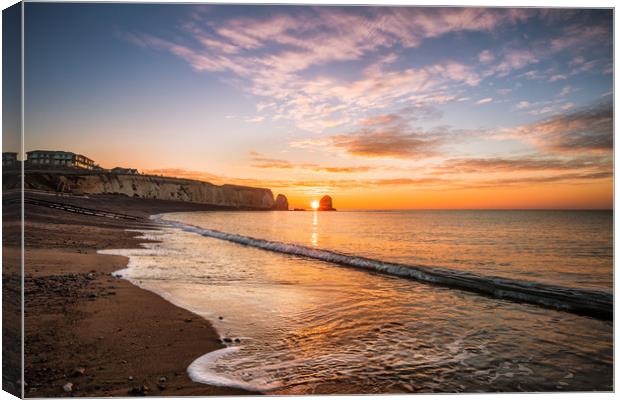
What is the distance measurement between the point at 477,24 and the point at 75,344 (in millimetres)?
Result: 5670

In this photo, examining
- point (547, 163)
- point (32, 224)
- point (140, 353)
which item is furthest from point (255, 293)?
point (32, 224)

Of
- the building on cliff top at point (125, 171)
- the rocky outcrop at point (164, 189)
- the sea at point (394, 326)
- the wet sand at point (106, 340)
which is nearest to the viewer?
the wet sand at point (106, 340)

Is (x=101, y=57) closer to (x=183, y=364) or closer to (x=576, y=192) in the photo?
(x=183, y=364)

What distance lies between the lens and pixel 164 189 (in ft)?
240

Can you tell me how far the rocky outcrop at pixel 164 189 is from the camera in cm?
4658

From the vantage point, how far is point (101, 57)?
18.9 feet

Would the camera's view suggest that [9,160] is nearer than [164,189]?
Yes

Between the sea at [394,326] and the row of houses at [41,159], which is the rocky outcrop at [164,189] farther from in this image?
the sea at [394,326]

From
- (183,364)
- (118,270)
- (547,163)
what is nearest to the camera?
(183,364)

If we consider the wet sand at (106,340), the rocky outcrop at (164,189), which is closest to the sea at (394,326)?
the wet sand at (106,340)

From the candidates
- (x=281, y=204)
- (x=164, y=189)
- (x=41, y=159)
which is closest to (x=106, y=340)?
(x=41, y=159)

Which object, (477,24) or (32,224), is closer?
(477,24)

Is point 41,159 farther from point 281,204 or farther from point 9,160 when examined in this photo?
point 281,204

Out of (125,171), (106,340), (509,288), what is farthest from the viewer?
(125,171)
